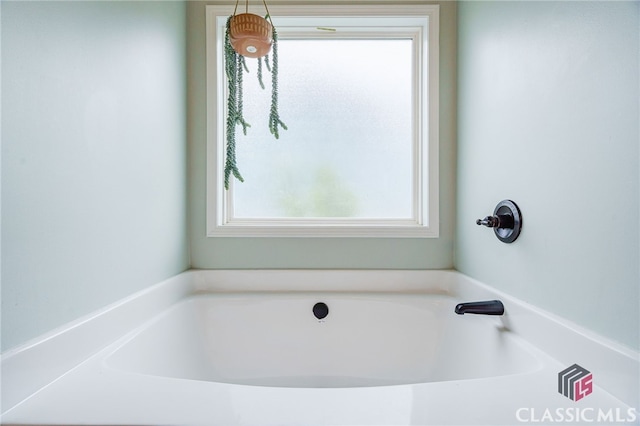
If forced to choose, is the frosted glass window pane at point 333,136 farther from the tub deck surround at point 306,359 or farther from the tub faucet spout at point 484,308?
the tub faucet spout at point 484,308

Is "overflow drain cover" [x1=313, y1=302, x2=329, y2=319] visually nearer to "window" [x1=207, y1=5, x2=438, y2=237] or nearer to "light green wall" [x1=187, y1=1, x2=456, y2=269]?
"light green wall" [x1=187, y1=1, x2=456, y2=269]

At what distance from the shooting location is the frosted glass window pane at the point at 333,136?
1450 mm

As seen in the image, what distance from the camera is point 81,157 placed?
2.37ft

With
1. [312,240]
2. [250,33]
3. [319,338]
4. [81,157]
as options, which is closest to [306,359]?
[319,338]

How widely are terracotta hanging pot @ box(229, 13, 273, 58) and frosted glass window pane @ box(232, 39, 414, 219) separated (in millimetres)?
429

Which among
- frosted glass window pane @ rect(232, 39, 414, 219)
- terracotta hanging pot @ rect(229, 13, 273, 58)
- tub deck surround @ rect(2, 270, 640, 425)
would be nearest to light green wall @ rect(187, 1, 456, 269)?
tub deck surround @ rect(2, 270, 640, 425)

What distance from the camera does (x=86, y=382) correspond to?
0.60m

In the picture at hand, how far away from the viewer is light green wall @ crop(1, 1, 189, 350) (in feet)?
1.86

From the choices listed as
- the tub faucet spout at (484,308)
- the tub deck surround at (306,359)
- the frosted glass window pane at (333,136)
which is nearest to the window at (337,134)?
the frosted glass window pane at (333,136)

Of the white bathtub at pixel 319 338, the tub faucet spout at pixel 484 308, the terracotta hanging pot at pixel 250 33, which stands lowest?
the white bathtub at pixel 319 338

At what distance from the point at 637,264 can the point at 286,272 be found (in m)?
1.06

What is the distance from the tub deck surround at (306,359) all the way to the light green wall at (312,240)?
0.06 metres

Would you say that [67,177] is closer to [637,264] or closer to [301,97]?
[301,97]

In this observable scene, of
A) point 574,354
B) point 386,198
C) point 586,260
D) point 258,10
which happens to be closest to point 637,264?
point 586,260
